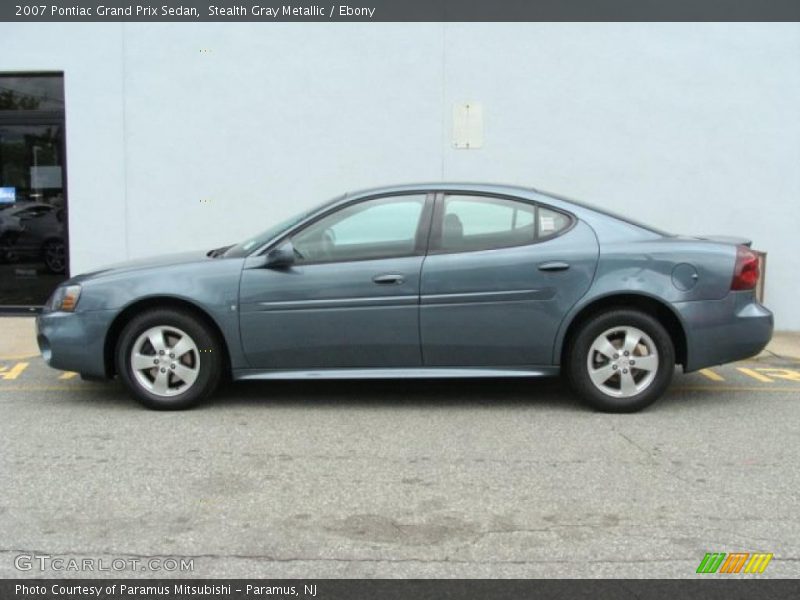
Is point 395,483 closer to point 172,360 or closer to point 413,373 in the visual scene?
point 413,373

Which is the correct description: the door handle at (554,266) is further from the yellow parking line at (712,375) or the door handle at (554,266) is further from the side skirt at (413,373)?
the yellow parking line at (712,375)

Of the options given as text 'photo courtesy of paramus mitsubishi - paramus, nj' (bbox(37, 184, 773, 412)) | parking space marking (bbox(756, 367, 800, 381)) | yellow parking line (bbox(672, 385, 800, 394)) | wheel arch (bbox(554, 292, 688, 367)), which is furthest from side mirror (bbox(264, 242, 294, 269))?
parking space marking (bbox(756, 367, 800, 381))

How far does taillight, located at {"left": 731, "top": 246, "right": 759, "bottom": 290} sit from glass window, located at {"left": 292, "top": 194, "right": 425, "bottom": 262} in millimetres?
2249

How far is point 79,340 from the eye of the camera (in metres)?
5.62

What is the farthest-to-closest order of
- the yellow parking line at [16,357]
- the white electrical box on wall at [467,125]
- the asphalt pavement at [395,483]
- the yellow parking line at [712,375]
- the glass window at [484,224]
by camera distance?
the white electrical box on wall at [467,125] → the yellow parking line at [16,357] → the yellow parking line at [712,375] → the glass window at [484,224] → the asphalt pavement at [395,483]

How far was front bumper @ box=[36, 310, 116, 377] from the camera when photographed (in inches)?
221

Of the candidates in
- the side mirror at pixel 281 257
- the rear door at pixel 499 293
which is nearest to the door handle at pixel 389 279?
the rear door at pixel 499 293

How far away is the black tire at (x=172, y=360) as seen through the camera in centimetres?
558

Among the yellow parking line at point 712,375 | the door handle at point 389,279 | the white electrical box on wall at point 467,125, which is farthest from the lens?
the white electrical box on wall at point 467,125

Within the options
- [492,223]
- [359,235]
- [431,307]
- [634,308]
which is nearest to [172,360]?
[359,235]

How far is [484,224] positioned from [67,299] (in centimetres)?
301

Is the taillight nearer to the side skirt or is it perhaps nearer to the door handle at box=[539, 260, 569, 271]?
the door handle at box=[539, 260, 569, 271]

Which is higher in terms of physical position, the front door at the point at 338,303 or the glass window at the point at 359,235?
the glass window at the point at 359,235

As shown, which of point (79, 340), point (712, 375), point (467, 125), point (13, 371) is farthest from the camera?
point (467, 125)
